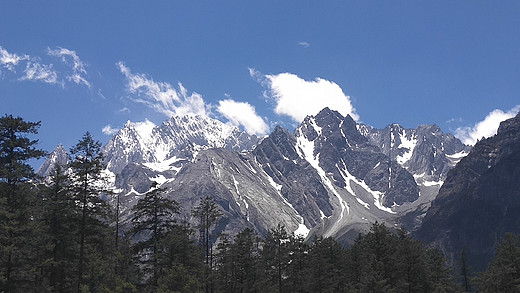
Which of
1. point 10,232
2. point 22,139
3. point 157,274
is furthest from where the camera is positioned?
point 157,274

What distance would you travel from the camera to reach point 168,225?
46969mm

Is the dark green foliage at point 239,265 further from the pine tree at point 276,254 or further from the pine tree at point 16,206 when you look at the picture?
the pine tree at point 16,206

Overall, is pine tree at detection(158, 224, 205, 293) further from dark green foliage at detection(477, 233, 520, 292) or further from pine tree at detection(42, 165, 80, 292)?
dark green foliage at detection(477, 233, 520, 292)

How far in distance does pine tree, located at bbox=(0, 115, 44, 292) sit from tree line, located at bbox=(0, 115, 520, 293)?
0.26 ft

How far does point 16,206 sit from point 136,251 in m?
12.1

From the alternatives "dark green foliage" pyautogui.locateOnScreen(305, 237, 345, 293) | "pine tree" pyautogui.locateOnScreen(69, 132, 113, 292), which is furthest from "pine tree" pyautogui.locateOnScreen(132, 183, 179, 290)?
"dark green foliage" pyautogui.locateOnScreen(305, 237, 345, 293)

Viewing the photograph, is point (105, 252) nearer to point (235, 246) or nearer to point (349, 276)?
point (235, 246)

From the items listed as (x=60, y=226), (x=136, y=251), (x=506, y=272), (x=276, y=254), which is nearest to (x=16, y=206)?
(x=60, y=226)

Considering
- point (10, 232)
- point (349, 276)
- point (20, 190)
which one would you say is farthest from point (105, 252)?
point (349, 276)

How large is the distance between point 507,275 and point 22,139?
175 feet

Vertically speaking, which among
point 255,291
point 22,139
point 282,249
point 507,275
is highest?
point 22,139

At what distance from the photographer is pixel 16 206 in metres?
39.4

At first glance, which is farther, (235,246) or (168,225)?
(235,246)

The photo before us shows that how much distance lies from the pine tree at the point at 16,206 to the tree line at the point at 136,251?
8cm
